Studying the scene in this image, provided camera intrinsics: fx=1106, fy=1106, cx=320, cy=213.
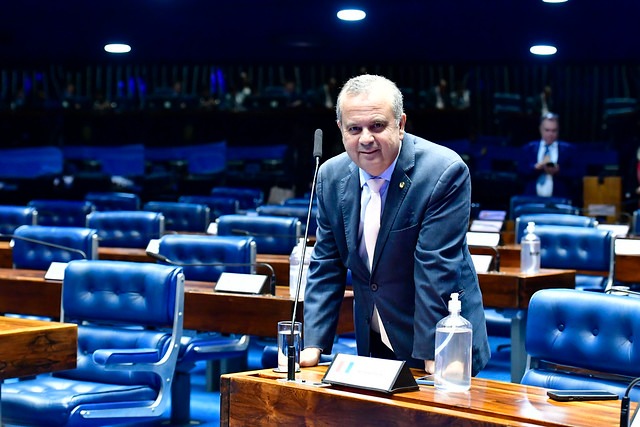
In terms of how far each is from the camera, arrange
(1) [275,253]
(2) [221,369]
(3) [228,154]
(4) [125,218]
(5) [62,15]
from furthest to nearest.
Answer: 1. (3) [228,154]
2. (5) [62,15]
3. (4) [125,218]
4. (1) [275,253]
5. (2) [221,369]

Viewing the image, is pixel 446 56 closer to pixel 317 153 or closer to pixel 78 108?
pixel 78 108

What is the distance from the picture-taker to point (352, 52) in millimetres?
12133

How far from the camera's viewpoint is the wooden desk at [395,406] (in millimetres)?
2121

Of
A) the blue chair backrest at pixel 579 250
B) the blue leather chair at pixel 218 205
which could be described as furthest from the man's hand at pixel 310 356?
the blue leather chair at pixel 218 205

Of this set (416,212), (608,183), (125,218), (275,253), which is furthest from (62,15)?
(416,212)

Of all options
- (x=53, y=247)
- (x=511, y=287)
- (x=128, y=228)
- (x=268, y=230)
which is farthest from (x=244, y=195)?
(x=511, y=287)

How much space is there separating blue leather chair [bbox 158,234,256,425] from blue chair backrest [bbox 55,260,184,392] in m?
0.52

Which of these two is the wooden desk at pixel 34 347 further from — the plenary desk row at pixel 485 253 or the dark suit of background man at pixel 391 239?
the plenary desk row at pixel 485 253

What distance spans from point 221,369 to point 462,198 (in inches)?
125

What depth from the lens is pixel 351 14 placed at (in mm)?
10156

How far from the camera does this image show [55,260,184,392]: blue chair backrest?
12.8 ft

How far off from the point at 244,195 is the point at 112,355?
8754 mm

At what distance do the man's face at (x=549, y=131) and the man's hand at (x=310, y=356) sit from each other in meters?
9.33

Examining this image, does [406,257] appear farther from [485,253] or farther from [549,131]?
[549,131]
